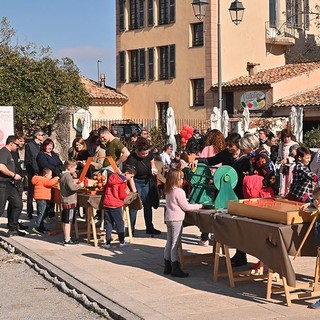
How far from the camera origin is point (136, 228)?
1381cm

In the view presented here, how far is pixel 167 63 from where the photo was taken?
136ft

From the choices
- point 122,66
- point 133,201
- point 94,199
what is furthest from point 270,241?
point 122,66

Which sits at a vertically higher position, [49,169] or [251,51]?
[251,51]

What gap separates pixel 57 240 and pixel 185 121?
27585 millimetres

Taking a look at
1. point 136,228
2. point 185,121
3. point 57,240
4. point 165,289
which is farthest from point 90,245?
point 185,121

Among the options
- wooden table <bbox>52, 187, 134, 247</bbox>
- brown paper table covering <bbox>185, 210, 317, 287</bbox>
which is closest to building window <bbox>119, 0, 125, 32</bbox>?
wooden table <bbox>52, 187, 134, 247</bbox>

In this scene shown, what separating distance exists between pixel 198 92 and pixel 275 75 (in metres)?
4.30

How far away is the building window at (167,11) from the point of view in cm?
4069

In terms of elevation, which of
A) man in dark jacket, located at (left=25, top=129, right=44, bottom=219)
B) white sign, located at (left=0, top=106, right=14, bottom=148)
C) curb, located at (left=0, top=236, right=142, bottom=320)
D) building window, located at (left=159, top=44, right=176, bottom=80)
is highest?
building window, located at (left=159, top=44, right=176, bottom=80)

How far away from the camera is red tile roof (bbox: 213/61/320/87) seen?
123 feet

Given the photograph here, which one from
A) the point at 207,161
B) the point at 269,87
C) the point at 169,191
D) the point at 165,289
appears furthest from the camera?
the point at 269,87

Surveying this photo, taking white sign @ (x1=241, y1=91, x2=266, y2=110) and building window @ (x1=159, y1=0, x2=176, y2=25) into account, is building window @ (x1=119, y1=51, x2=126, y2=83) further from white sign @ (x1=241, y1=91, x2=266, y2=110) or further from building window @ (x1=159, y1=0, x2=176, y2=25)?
white sign @ (x1=241, y1=91, x2=266, y2=110)

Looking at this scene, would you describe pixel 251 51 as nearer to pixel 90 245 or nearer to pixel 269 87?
pixel 269 87

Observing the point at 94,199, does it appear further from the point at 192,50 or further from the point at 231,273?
the point at 192,50
